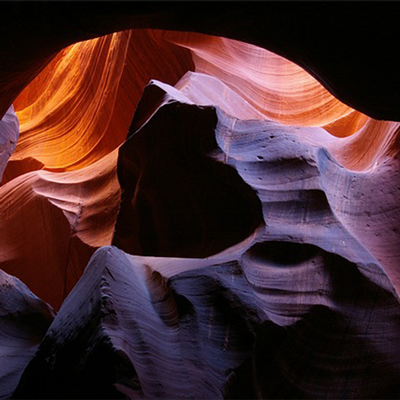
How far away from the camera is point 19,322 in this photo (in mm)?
3479

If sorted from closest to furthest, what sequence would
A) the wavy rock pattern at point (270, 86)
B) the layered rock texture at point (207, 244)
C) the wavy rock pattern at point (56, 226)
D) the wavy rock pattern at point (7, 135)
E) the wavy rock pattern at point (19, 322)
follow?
the layered rock texture at point (207, 244) < the wavy rock pattern at point (19, 322) < the wavy rock pattern at point (7, 135) < the wavy rock pattern at point (56, 226) < the wavy rock pattern at point (270, 86)

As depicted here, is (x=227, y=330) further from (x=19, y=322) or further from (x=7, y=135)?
(x=7, y=135)

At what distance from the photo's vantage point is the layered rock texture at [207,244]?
93.1 inches

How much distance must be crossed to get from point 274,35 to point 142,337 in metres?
1.52

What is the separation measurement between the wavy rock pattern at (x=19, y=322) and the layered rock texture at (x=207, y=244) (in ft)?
0.04

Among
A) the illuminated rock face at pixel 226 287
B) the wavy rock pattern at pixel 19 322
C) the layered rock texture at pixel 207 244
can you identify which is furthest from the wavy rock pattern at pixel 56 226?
the wavy rock pattern at pixel 19 322

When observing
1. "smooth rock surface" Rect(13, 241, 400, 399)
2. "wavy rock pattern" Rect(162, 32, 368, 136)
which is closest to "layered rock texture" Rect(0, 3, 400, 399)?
"smooth rock surface" Rect(13, 241, 400, 399)

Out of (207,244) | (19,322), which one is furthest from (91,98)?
(19,322)

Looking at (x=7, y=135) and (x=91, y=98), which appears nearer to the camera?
(x=7, y=135)

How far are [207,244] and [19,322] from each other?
130 centimetres

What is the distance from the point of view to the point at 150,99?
4180 millimetres

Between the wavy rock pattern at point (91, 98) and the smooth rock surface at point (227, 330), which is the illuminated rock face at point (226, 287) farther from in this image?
the wavy rock pattern at point (91, 98)

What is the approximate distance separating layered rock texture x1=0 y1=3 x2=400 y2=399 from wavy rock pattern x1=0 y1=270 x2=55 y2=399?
1 centimetres

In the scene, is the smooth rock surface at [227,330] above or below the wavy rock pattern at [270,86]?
below
